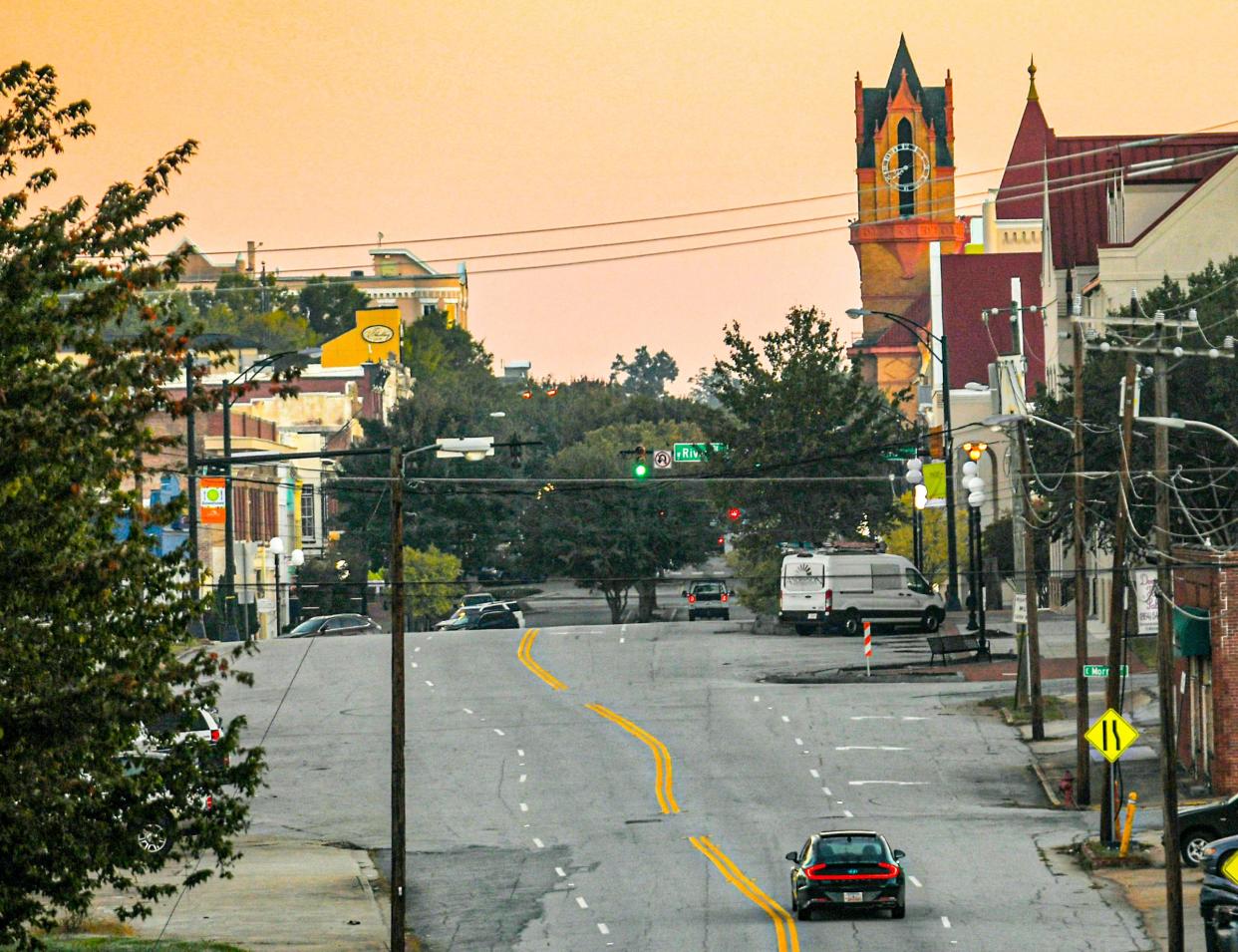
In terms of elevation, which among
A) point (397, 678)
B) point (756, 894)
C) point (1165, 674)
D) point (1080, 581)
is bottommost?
point (756, 894)

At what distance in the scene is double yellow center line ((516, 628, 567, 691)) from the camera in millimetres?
58525

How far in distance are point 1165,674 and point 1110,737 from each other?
3486mm

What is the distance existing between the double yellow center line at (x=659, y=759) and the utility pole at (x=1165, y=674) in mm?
11684

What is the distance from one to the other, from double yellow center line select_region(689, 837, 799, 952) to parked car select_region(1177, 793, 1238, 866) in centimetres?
692

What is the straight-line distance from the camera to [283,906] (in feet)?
112

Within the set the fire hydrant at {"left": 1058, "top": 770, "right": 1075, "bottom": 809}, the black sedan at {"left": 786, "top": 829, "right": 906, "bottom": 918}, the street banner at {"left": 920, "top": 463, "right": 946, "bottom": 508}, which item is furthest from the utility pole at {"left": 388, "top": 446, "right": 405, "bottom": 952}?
the street banner at {"left": 920, "top": 463, "right": 946, "bottom": 508}

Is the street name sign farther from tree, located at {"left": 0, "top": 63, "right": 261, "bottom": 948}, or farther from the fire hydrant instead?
tree, located at {"left": 0, "top": 63, "right": 261, "bottom": 948}

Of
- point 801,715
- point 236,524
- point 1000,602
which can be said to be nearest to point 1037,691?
point 801,715

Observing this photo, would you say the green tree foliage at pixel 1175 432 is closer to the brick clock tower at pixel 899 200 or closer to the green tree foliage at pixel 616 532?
the green tree foliage at pixel 616 532

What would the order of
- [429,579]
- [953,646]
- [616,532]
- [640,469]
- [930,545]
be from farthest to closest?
1. [616,532]
2. [429,579]
3. [930,545]
4. [640,469]
5. [953,646]

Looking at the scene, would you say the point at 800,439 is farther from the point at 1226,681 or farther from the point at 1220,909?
the point at 1220,909

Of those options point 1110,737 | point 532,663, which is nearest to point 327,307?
point 532,663

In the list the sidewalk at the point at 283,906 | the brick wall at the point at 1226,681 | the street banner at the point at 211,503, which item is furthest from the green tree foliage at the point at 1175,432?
the street banner at the point at 211,503

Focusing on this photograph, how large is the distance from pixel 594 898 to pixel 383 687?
997 inches
